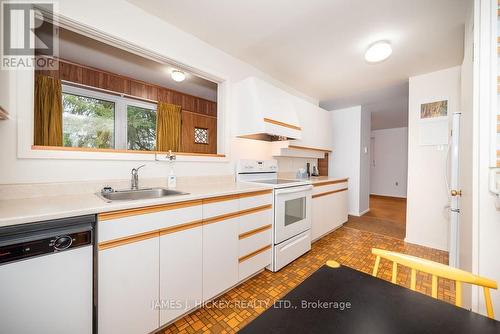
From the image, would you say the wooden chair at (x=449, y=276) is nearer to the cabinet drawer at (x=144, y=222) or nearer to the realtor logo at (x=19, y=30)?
the cabinet drawer at (x=144, y=222)

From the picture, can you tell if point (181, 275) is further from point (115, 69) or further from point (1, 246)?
point (115, 69)

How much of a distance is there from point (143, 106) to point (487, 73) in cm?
396

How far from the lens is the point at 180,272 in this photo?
134 cm

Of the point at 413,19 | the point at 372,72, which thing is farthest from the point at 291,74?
the point at 413,19

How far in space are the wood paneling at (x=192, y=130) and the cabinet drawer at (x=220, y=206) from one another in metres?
2.62

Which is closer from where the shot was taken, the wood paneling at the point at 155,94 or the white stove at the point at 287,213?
the white stove at the point at 287,213

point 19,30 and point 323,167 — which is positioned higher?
point 19,30

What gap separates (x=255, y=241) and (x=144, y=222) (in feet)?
3.50

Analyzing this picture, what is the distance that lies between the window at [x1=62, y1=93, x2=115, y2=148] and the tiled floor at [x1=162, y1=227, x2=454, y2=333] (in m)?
2.72

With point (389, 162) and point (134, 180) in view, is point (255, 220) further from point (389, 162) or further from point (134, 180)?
point (389, 162)

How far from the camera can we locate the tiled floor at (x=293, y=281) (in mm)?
1411

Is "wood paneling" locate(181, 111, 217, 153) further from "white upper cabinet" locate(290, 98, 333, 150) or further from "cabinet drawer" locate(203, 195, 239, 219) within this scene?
"cabinet drawer" locate(203, 195, 239, 219)

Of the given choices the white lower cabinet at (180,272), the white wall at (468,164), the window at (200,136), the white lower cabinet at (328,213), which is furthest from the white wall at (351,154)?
the white lower cabinet at (180,272)

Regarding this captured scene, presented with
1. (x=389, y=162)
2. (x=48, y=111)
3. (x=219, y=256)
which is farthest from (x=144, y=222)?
(x=389, y=162)
